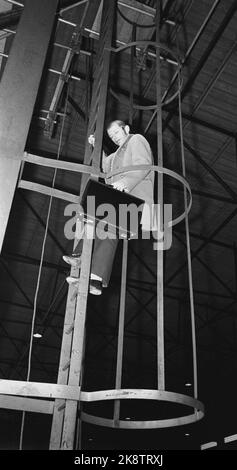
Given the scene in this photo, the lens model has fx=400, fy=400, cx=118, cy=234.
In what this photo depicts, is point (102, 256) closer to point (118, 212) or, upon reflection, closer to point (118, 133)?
point (118, 212)

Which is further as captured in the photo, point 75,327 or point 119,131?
point 119,131

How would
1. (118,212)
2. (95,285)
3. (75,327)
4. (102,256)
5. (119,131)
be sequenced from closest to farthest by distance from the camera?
(75,327)
(118,212)
(102,256)
(95,285)
(119,131)

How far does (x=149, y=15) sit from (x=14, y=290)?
13.6 metres

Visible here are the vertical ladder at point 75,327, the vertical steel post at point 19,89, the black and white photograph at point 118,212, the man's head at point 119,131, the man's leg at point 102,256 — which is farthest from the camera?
the man's head at point 119,131

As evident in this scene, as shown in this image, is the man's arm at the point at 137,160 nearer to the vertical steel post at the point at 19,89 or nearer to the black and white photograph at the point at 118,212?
the black and white photograph at the point at 118,212

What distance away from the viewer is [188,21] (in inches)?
310

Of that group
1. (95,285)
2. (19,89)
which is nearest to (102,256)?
(95,285)

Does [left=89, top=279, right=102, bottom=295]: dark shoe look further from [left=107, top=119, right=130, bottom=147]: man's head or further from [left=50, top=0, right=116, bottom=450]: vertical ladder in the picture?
[left=107, top=119, right=130, bottom=147]: man's head

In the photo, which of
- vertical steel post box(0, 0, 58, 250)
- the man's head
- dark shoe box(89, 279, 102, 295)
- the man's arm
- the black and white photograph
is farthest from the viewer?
the man's head

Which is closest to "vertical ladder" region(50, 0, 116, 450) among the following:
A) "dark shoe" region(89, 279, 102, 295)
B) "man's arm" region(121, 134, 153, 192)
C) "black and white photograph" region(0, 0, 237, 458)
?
"black and white photograph" region(0, 0, 237, 458)

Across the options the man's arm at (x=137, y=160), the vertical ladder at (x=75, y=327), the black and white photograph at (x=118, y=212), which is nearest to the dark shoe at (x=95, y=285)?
the black and white photograph at (x=118, y=212)

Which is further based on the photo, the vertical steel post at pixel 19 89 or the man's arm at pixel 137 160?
the man's arm at pixel 137 160

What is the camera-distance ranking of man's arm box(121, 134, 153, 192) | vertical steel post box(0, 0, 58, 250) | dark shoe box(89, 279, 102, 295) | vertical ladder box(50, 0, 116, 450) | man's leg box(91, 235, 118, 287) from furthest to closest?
dark shoe box(89, 279, 102, 295), man's leg box(91, 235, 118, 287), man's arm box(121, 134, 153, 192), vertical steel post box(0, 0, 58, 250), vertical ladder box(50, 0, 116, 450)

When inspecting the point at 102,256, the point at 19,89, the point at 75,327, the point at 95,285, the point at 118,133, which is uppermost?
Answer: the point at 118,133
